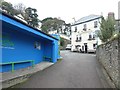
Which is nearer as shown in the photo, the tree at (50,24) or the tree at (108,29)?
the tree at (108,29)

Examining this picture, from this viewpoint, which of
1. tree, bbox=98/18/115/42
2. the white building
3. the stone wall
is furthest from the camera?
the white building

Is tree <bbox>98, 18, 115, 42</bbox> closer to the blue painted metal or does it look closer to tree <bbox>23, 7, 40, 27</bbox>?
the blue painted metal

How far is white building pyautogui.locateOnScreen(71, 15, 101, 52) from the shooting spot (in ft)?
111

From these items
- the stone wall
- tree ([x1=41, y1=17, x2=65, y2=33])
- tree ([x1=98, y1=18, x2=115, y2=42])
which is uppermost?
tree ([x1=41, y1=17, x2=65, y2=33])

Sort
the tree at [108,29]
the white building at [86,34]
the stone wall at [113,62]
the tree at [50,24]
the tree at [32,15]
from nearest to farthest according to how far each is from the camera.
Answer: the stone wall at [113,62]
the tree at [108,29]
the white building at [86,34]
the tree at [32,15]
the tree at [50,24]

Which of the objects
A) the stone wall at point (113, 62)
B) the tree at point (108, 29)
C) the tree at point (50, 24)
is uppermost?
the tree at point (50, 24)

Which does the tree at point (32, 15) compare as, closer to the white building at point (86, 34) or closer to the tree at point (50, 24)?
the tree at point (50, 24)

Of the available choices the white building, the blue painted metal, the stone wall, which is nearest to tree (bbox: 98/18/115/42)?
the blue painted metal

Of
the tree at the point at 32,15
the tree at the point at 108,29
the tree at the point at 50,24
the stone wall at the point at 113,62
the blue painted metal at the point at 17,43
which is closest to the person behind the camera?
the stone wall at the point at 113,62

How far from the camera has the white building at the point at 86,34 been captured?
3381cm

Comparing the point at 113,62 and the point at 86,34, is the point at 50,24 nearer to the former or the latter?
the point at 86,34

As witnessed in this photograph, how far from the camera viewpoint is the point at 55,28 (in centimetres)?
5000

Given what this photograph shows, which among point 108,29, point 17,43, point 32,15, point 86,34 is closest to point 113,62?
point 17,43

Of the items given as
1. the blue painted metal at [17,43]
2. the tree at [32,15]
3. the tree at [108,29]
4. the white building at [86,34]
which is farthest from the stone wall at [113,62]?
the tree at [32,15]
